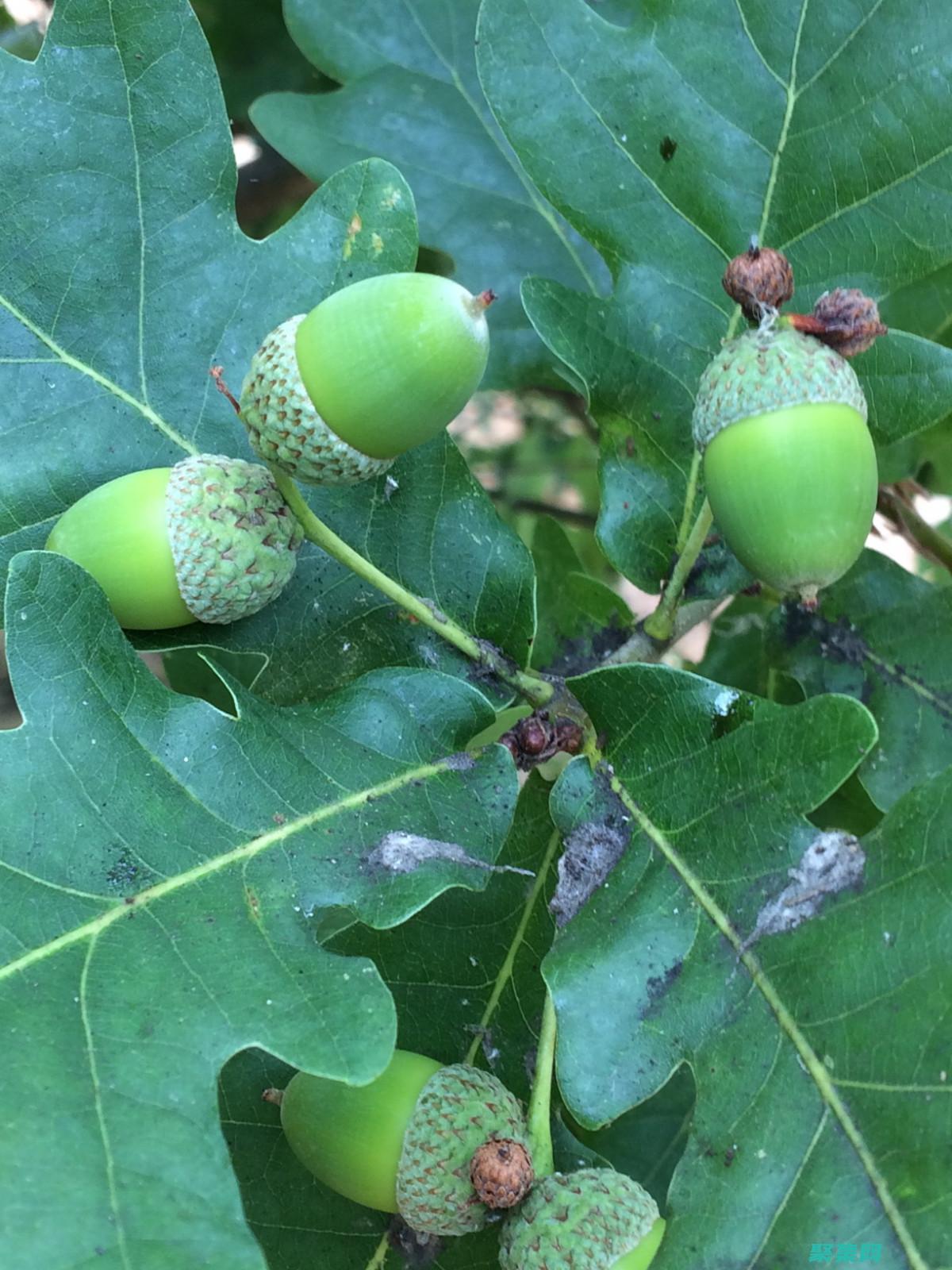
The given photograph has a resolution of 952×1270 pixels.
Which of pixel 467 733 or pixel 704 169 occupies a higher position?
pixel 704 169

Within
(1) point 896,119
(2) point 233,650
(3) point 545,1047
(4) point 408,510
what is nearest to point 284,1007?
(3) point 545,1047

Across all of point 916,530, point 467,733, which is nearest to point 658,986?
point 467,733

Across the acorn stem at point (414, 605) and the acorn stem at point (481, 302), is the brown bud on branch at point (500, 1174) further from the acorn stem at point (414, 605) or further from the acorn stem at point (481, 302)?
the acorn stem at point (481, 302)

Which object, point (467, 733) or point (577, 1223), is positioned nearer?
point (577, 1223)

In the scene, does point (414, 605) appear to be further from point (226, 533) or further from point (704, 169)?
point (704, 169)

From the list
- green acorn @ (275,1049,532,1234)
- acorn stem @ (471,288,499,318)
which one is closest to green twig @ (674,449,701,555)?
acorn stem @ (471,288,499,318)

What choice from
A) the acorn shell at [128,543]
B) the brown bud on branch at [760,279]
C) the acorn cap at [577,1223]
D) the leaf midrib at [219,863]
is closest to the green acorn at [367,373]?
the acorn shell at [128,543]
